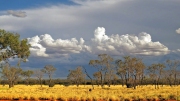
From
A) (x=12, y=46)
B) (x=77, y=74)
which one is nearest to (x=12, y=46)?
(x=12, y=46)

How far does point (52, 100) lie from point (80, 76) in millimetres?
96223

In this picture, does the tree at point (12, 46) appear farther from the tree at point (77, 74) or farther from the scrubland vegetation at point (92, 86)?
the tree at point (77, 74)

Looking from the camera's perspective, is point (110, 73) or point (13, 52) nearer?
point (13, 52)

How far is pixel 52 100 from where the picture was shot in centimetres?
3197

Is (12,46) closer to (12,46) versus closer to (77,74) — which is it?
(12,46)

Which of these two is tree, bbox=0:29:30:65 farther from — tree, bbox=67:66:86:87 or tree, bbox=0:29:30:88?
tree, bbox=67:66:86:87

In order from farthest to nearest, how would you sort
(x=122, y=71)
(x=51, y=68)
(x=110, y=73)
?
(x=51, y=68), (x=110, y=73), (x=122, y=71)

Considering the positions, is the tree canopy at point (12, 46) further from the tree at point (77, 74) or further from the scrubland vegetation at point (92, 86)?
the tree at point (77, 74)

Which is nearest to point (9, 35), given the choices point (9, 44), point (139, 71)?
point (9, 44)

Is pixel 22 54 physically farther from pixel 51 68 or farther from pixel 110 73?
pixel 51 68

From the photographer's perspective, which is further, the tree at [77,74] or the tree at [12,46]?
the tree at [77,74]

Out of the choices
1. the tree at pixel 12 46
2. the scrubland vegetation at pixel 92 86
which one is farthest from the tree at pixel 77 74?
the tree at pixel 12 46

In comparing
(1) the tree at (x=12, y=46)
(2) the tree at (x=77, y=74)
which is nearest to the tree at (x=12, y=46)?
(1) the tree at (x=12, y=46)

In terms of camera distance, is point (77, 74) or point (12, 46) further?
point (77, 74)
